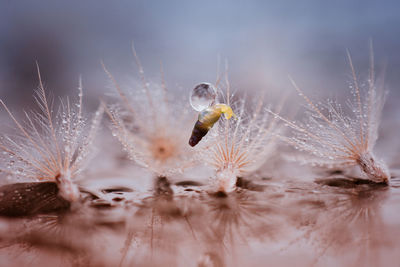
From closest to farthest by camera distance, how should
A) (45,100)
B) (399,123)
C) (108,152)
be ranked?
(45,100) < (108,152) < (399,123)

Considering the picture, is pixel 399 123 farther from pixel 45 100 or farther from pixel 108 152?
pixel 45 100

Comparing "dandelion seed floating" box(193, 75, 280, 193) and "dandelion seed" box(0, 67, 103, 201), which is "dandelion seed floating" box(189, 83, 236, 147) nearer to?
"dandelion seed floating" box(193, 75, 280, 193)

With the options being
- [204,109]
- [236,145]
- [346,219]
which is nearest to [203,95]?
[204,109]

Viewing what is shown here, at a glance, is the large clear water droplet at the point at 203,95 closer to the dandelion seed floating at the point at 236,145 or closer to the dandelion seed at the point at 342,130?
the dandelion seed floating at the point at 236,145

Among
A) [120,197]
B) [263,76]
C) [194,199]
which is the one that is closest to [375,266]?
[194,199]

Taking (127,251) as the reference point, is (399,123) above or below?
above

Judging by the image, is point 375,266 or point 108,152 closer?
point 375,266
